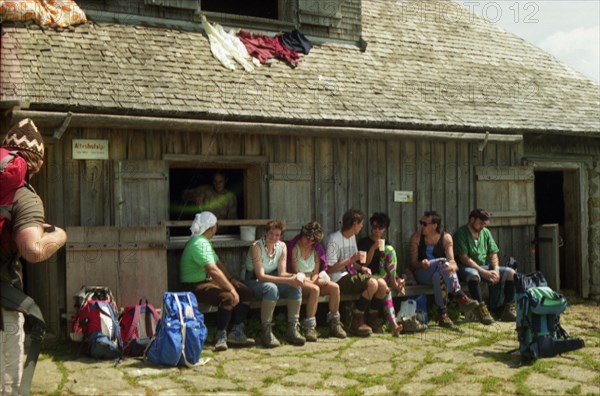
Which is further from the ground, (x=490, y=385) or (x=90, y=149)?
(x=90, y=149)

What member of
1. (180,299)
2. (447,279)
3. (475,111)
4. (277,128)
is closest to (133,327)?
(180,299)

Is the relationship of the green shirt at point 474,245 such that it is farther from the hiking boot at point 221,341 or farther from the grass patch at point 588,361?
the hiking boot at point 221,341

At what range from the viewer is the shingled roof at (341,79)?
7957mm

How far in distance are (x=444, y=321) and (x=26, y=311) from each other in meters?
5.72

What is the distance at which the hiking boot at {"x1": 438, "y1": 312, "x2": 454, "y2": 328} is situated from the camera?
28.3 ft

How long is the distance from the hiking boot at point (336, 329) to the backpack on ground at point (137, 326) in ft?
6.74

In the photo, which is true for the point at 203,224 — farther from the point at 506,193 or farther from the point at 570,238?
the point at 570,238

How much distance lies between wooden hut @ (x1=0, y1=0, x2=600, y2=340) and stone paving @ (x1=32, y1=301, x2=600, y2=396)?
146 cm

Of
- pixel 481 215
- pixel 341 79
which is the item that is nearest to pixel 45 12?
pixel 341 79

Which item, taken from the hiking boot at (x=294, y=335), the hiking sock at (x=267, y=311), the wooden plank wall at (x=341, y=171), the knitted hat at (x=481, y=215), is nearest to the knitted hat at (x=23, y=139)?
the wooden plank wall at (x=341, y=171)

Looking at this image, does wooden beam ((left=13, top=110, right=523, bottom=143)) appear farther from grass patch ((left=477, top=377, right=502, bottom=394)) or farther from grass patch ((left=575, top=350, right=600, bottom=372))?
grass patch ((left=477, top=377, right=502, bottom=394))

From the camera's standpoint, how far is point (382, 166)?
9602 mm

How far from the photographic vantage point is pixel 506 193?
10492mm

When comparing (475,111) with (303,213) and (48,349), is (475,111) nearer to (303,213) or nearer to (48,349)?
(303,213)
